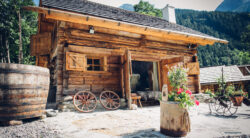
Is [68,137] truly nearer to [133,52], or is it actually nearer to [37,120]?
[37,120]

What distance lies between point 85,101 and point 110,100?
3.26 ft

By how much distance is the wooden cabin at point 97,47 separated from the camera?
17.8 ft

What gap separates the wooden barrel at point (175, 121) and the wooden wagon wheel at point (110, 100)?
3.08 metres

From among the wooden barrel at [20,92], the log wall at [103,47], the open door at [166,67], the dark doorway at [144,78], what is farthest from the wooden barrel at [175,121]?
the dark doorway at [144,78]

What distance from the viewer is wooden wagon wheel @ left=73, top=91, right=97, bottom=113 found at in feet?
17.1

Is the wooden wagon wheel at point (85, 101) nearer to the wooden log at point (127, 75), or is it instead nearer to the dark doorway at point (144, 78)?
the wooden log at point (127, 75)

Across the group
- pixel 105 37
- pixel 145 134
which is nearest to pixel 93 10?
pixel 105 37

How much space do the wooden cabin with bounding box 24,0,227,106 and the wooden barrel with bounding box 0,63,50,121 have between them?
1882 mm

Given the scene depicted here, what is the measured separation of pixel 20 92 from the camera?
10.3ft

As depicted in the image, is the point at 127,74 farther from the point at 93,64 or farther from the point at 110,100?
the point at 93,64

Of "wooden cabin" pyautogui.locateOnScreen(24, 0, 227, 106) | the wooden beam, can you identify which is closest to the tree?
"wooden cabin" pyautogui.locateOnScreen(24, 0, 227, 106)

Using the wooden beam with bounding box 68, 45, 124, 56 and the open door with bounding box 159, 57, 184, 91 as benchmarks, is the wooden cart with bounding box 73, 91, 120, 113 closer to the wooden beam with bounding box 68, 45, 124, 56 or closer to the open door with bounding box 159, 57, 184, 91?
the wooden beam with bounding box 68, 45, 124, 56

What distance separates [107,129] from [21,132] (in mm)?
1591

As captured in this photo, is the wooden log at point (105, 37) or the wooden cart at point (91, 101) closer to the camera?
the wooden cart at point (91, 101)
